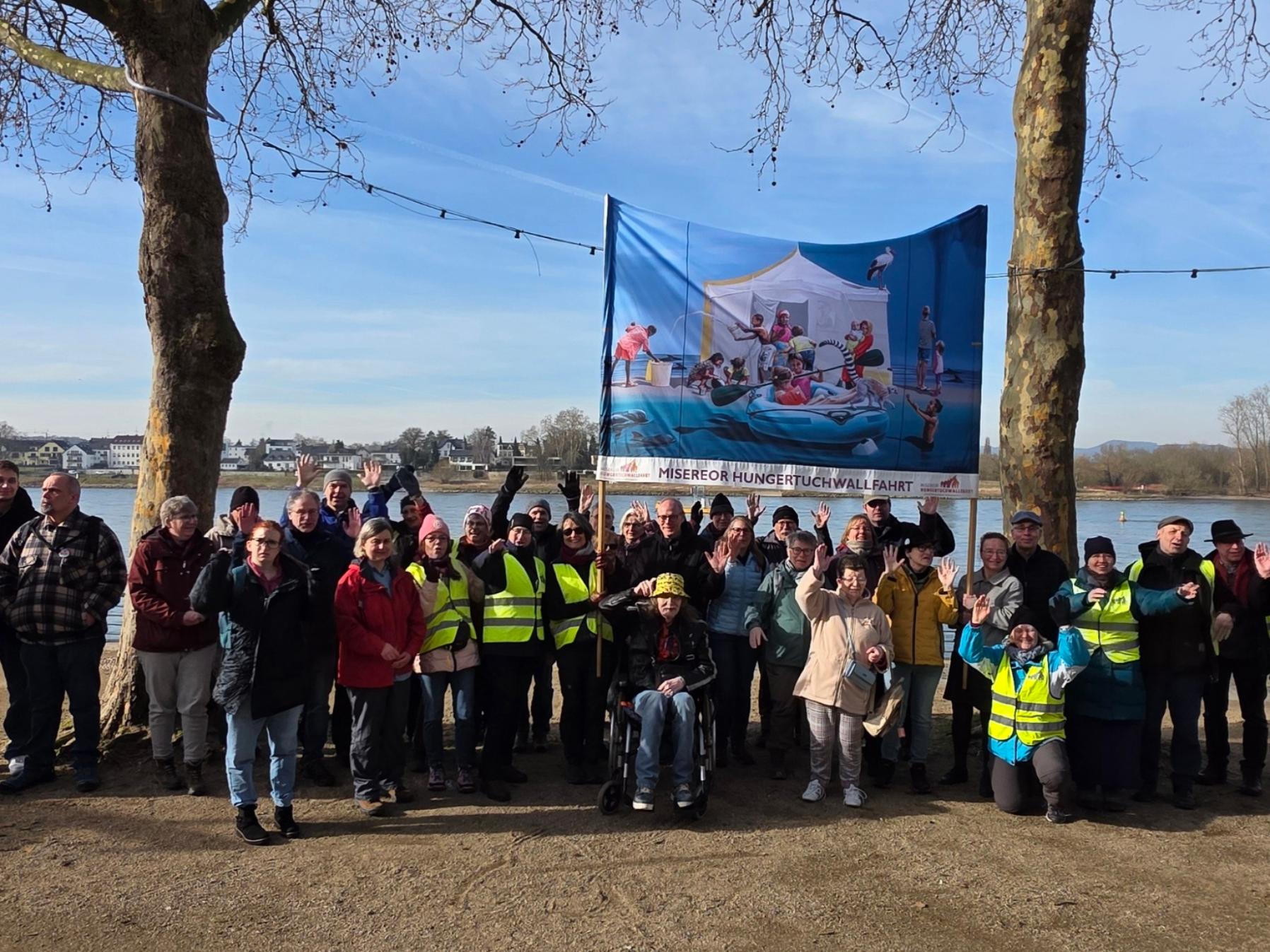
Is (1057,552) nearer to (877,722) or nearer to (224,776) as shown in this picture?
(877,722)

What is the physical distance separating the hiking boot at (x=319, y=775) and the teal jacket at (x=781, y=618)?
265cm

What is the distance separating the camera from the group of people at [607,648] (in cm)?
480

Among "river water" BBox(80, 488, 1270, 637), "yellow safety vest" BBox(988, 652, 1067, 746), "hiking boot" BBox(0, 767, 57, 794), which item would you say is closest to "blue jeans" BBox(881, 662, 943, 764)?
"yellow safety vest" BBox(988, 652, 1067, 746)

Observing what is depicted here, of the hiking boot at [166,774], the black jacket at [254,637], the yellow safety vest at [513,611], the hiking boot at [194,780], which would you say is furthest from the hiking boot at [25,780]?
the yellow safety vest at [513,611]

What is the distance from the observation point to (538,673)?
20.4 feet

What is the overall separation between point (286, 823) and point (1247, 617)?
560 cm

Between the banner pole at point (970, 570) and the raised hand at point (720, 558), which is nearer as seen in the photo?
the banner pole at point (970, 570)

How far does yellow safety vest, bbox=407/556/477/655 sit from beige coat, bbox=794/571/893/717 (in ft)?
6.53

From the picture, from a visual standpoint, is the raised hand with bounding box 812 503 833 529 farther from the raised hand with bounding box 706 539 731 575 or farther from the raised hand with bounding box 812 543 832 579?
the raised hand with bounding box 812 543 832 579

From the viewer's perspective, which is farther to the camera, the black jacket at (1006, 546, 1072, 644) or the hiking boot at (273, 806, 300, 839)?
the black jacket at (1006, 546, 1072, 644)

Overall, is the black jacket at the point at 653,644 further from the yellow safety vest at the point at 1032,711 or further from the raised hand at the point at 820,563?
the yellow safety vest at the point at 1032,711

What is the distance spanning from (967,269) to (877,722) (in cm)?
328

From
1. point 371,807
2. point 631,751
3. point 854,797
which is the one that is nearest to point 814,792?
point 854,797

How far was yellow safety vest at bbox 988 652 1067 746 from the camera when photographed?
497 cm
